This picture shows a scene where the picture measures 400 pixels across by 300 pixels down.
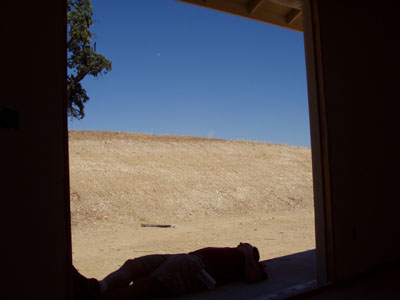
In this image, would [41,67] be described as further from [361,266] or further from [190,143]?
[190,143]

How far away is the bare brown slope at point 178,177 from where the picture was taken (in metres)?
11.6

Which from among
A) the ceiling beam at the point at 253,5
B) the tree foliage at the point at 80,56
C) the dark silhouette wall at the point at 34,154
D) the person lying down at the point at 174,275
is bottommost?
the person lying down at the point at 174,275

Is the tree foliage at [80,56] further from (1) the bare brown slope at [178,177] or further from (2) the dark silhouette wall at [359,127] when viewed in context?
(2) the dark silhouette wall at [359,127]

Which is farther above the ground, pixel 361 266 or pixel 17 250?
pixel 17 250

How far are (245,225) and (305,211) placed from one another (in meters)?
3.26

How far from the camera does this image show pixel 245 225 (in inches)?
385

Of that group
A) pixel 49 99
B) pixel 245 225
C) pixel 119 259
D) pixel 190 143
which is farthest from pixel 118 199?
pixel 49 99

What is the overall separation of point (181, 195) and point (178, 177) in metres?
1.66

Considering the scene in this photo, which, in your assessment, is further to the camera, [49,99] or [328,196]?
[328,196]

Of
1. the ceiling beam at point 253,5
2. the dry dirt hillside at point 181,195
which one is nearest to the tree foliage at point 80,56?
the dry dirt hillside at point 181,195

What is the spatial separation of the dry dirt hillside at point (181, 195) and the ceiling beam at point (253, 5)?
3.65m

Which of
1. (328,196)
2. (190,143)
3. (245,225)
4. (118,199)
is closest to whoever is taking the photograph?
(328,196)

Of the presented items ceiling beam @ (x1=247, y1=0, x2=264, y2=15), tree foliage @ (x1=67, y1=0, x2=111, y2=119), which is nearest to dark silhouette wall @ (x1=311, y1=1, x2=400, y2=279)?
ceiling beam @ (x1=247, y1=0, x2=264, y2=15)

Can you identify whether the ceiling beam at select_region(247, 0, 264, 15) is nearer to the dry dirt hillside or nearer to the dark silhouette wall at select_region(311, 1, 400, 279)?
the dark silhouette wall at select_region(311, 1, 400, 279)
